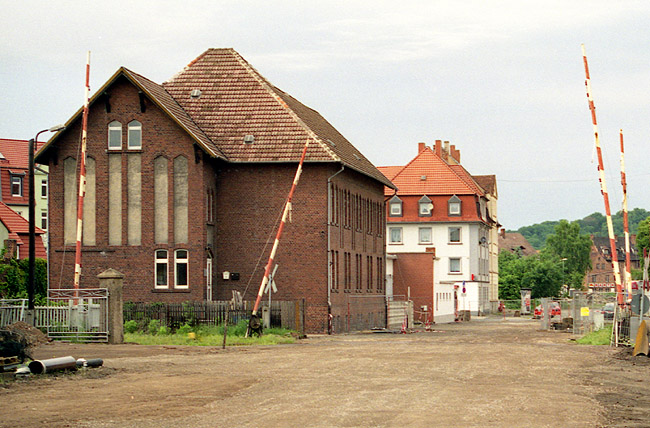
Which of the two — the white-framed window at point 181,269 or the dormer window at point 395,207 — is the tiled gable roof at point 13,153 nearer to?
the dormer window at point 395,207

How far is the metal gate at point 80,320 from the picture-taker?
3428 cm

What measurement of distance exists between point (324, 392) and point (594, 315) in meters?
31.6

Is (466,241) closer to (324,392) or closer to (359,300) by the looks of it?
(359,300)

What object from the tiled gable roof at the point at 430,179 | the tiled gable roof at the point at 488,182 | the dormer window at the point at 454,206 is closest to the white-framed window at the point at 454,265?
the dormer window at the point at 454,206

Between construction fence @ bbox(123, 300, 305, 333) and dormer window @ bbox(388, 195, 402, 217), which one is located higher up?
dormer window @ bbox(388, 195, 402, 217)

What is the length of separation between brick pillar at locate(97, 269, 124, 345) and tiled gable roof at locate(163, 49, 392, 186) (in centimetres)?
1457

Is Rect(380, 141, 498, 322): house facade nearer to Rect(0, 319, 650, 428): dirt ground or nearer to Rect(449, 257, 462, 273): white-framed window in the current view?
Rect(449, 257, 462, 273): white-framed window

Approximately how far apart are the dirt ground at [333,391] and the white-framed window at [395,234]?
68.8 m

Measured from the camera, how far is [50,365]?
21.9 m

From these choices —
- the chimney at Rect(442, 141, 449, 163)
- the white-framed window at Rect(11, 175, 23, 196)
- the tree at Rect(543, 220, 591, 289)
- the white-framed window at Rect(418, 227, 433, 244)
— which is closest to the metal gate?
the white-framed window at Rect(11, 175, 23, 196)

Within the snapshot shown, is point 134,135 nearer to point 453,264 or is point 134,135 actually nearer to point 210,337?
point 210,337

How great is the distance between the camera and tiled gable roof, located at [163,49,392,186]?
48031 mm

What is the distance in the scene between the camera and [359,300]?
54938 mm

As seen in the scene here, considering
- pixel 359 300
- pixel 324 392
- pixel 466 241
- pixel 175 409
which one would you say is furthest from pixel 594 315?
pixel 466 241
